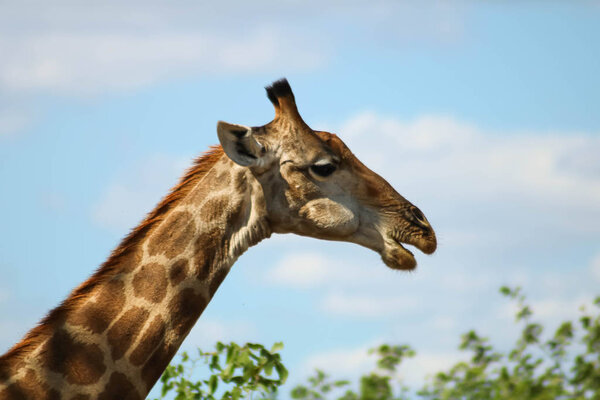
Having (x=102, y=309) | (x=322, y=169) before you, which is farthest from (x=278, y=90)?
(x=102, y=309)

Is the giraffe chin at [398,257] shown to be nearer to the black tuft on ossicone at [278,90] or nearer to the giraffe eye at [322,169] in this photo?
the giraffe eye at [322,169]

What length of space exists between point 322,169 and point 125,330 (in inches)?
89.0

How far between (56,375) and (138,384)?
630 millimetres

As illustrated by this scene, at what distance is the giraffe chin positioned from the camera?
26.2 feet

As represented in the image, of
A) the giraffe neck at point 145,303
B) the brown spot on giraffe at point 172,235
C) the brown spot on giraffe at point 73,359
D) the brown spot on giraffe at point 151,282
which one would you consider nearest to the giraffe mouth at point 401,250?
the giraffe neck at point 145,303

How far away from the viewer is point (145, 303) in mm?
6996

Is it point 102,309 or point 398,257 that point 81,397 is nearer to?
point 102,309

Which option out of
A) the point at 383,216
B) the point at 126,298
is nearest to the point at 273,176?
the point at 383,216

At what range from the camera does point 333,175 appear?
26.3ft

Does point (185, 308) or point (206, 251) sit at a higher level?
point (206, 251)

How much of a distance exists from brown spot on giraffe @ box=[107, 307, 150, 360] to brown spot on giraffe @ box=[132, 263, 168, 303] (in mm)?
138

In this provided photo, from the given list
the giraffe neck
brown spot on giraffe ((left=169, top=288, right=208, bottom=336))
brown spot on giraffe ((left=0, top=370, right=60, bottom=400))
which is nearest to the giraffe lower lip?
the giraffe neck

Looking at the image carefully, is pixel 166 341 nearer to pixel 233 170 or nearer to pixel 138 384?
pixel 138 384

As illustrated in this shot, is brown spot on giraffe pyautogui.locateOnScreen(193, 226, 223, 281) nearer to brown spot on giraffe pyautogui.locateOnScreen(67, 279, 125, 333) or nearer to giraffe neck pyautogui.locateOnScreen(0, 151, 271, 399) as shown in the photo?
giraffe neck pyautogui.locateOnScreen(0, 151, 271, 399)
